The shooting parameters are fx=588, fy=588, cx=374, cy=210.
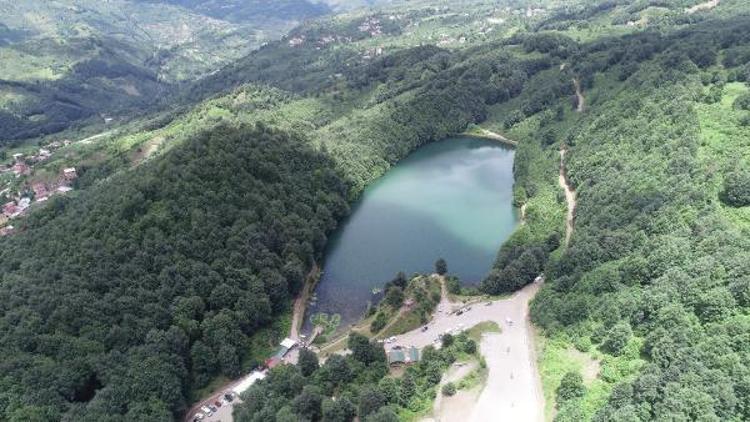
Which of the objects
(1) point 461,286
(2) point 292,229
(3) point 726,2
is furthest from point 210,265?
(3) point 726,2

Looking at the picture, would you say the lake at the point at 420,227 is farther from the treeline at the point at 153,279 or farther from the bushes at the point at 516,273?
the bushes at the point at 516,273

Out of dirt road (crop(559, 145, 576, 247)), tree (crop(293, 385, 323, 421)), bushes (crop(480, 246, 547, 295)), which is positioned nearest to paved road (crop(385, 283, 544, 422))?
bushes (crop(480, 246, 547, 295))

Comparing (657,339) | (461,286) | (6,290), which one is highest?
(6,290)

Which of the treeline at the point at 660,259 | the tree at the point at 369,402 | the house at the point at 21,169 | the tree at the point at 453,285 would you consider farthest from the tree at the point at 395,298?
the house at the point at 21,169

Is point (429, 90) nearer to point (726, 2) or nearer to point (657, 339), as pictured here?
point (726, 2)

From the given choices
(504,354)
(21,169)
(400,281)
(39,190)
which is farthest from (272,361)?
(21,169)

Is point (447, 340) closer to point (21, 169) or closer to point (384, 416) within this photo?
point (384, 416)

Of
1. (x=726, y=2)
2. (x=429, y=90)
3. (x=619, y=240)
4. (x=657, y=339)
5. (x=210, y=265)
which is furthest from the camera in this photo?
(x=726, y=2)
